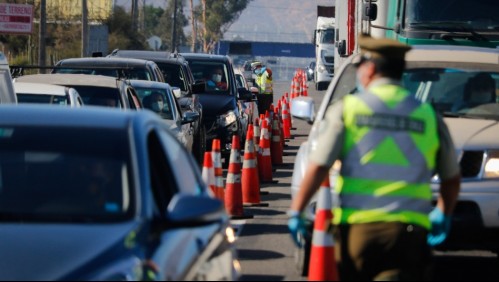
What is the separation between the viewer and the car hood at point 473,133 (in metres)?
10.4

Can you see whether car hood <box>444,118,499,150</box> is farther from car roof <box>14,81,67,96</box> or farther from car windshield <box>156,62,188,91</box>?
car windshield <box>156,62,188,91</box>

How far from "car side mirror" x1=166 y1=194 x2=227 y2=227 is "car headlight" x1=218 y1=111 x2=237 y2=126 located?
52.6 ft

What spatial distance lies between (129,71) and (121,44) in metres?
47.5

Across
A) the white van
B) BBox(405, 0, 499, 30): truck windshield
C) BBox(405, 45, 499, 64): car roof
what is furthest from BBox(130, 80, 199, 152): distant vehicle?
BBox(405, 45, 499, 64): car roof

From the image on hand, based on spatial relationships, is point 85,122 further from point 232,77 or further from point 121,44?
point 121,44

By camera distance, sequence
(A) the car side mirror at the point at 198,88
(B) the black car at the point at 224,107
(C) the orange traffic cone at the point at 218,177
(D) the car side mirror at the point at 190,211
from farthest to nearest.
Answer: (B) the black car at the point at 224,107 < (A) the car side mirror at the point at 198,88 < (C) the orange traffic cone at the point at 218,177 < (D) the car side mirror at the point at 190,211

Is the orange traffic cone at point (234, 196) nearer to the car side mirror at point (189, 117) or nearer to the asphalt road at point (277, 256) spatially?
the asphalt road at point (277, 256)

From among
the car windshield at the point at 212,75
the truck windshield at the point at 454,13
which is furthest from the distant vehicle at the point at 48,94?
the car windshield at the point at 212,75

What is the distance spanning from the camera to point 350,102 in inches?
243

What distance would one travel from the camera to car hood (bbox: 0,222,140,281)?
18.5 ft

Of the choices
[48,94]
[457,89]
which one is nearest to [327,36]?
[48,94]

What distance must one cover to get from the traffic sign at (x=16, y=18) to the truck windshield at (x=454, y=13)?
15.3 metres

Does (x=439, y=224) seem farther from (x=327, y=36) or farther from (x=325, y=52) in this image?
(x=327, y=36)

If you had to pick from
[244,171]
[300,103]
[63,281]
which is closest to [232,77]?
[244,171]
